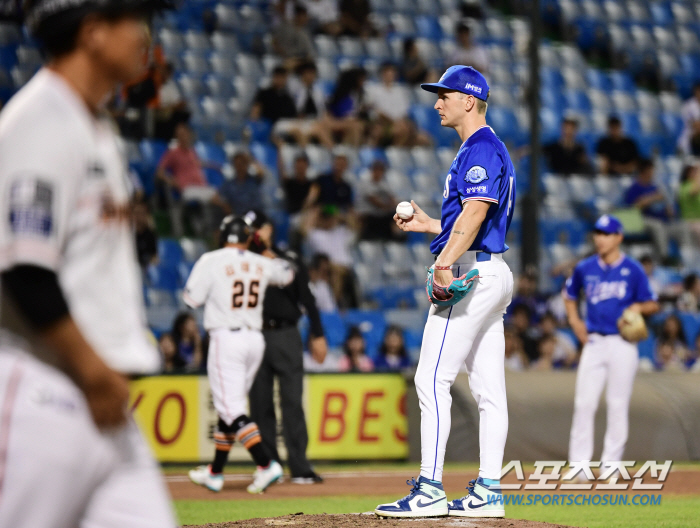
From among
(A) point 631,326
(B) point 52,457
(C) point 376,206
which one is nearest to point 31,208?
(B) point 52,457

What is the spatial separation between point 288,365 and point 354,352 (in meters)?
2.88

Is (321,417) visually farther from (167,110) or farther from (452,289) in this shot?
(452,289)

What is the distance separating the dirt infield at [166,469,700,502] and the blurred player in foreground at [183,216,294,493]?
23 centimetres

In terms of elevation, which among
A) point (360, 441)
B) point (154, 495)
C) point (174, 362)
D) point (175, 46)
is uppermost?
point (175, 46)

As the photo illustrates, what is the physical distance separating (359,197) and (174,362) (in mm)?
4149

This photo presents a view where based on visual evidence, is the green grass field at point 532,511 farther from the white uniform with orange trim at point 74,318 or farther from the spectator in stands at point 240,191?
the spectator in stands at point 240,191

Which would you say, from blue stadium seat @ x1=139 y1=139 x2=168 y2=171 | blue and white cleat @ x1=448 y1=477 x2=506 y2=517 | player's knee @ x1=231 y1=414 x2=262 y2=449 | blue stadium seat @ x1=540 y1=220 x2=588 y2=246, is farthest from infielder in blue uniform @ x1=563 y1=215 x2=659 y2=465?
blue stadium seat @ x1=139 y1=139 x2=168 y2=171

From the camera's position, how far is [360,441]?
11680mm

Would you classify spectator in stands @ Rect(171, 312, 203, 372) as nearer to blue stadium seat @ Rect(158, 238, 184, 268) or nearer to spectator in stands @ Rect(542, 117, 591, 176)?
blue stadium seat @ Rect(158, 238, 184, 268)

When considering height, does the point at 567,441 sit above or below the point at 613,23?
below

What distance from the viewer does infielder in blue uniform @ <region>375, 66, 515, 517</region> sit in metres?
5.68

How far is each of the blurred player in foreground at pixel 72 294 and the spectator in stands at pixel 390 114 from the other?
14.1m

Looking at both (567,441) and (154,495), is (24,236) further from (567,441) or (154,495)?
(567,441)

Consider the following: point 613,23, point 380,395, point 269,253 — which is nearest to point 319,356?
point 269,253
